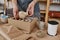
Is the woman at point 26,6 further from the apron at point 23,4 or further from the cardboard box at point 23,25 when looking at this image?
the cardboard box at point 23,25

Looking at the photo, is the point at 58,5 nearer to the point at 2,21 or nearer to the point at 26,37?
the point at 2,21

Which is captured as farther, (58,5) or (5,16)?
(58,5)

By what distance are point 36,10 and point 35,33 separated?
0.99ft

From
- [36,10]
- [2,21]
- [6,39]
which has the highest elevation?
[36,10]

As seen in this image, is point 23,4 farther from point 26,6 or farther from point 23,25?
point 23,25

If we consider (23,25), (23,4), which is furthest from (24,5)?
(23,25)

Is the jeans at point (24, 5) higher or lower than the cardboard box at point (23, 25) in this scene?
higher

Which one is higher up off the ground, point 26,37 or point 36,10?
point 36,10

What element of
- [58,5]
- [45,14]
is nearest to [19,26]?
[45,14]

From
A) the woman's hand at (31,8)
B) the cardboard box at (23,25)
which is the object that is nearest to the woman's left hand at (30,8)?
the woman's hand at (31,8)

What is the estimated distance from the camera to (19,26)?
1057mm

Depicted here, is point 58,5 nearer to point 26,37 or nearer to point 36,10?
point 36,10

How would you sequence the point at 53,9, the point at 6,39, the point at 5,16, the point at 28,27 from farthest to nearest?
1. the point at 53,9
2. the point at 5,16
3. the point at 28,27
4. the point at 6,39

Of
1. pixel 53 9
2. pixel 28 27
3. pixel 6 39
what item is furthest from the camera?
pixel 53 9
